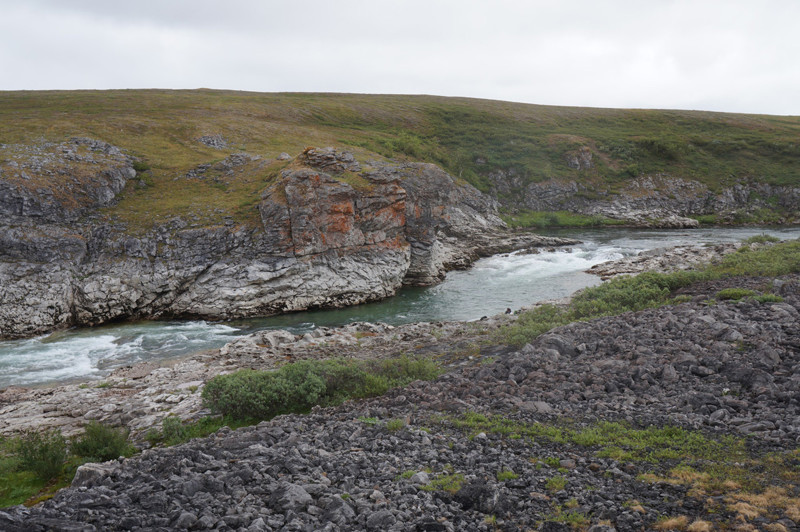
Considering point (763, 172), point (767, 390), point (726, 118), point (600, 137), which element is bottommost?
point (767, 390)

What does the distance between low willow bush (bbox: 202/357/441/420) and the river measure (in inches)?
458

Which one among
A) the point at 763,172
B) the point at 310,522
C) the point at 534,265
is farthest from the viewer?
the point at 763,172

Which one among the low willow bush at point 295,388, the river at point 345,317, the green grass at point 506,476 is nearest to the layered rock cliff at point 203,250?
the river at point 345,317

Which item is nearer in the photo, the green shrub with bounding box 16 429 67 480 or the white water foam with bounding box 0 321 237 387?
the green shrub with bounding box 16 429 67 480

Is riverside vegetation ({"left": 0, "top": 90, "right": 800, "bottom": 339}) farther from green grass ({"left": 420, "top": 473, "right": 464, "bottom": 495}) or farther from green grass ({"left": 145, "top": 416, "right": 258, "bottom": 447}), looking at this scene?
green grass ({"left": 420, "top": 473, "right": 464, "bottom": 495})

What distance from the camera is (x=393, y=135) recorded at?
3142 inches

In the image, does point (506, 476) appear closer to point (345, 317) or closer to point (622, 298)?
point (622, 298)

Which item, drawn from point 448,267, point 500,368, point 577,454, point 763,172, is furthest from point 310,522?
point 763,172

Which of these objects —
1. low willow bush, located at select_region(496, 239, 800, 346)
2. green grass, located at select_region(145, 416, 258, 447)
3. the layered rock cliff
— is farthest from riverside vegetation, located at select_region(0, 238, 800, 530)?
the layered rock cliff

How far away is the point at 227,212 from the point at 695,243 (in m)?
45.9

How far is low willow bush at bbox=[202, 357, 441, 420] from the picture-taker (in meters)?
13.3

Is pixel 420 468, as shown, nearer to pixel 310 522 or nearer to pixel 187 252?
pixel 310 522

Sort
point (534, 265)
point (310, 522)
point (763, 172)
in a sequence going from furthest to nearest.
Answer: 1. point (763, 172)
2. point (534, 265)
3. point (310, 522)

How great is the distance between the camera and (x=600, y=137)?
292ft
